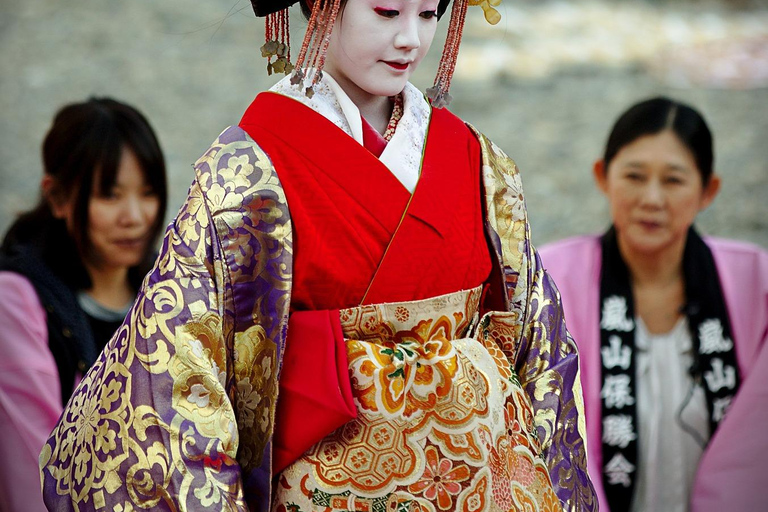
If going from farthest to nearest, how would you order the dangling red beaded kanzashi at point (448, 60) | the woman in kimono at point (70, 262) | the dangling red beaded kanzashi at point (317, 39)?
the woman in kimono at point (70, 262), the dangling red beaded kanzashi at point (448, 60), the dangling red beaded kanzashi at point (317, 39)

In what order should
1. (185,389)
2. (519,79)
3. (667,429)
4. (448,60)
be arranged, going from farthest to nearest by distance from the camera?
1. (519,79)
2. (667,429)
3. (448,60)
4. (185,389)

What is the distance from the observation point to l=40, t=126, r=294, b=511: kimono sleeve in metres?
1.70

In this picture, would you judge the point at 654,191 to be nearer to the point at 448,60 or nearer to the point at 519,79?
the point at 448,60

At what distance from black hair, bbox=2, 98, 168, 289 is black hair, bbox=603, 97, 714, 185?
4.87 ft

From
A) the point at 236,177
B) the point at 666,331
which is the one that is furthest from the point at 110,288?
the point at 666,331

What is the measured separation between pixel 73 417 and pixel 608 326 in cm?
196

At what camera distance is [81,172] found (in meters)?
3.06

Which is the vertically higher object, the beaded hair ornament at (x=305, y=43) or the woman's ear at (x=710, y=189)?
the woman's ear at (x=710, y=189)

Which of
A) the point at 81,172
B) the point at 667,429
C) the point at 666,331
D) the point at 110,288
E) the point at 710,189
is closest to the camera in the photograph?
the point at 81,172

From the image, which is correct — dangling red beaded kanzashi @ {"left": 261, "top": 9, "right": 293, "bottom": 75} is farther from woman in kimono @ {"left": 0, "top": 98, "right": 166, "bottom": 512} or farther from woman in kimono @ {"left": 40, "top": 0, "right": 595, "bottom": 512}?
woman in kimono @ {"left": 0, "top": 98, "right": 166, "bottom": 512}

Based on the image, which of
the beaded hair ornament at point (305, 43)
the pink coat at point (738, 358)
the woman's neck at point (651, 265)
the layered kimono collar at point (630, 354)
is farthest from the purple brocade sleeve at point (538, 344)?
the woman's neck at point (651, 265)

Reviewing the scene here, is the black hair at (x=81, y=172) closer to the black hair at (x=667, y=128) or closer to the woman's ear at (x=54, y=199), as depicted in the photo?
the woman's ear at (x=54, y=199)

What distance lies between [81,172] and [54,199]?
136 mm

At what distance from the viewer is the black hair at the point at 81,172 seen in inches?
121
